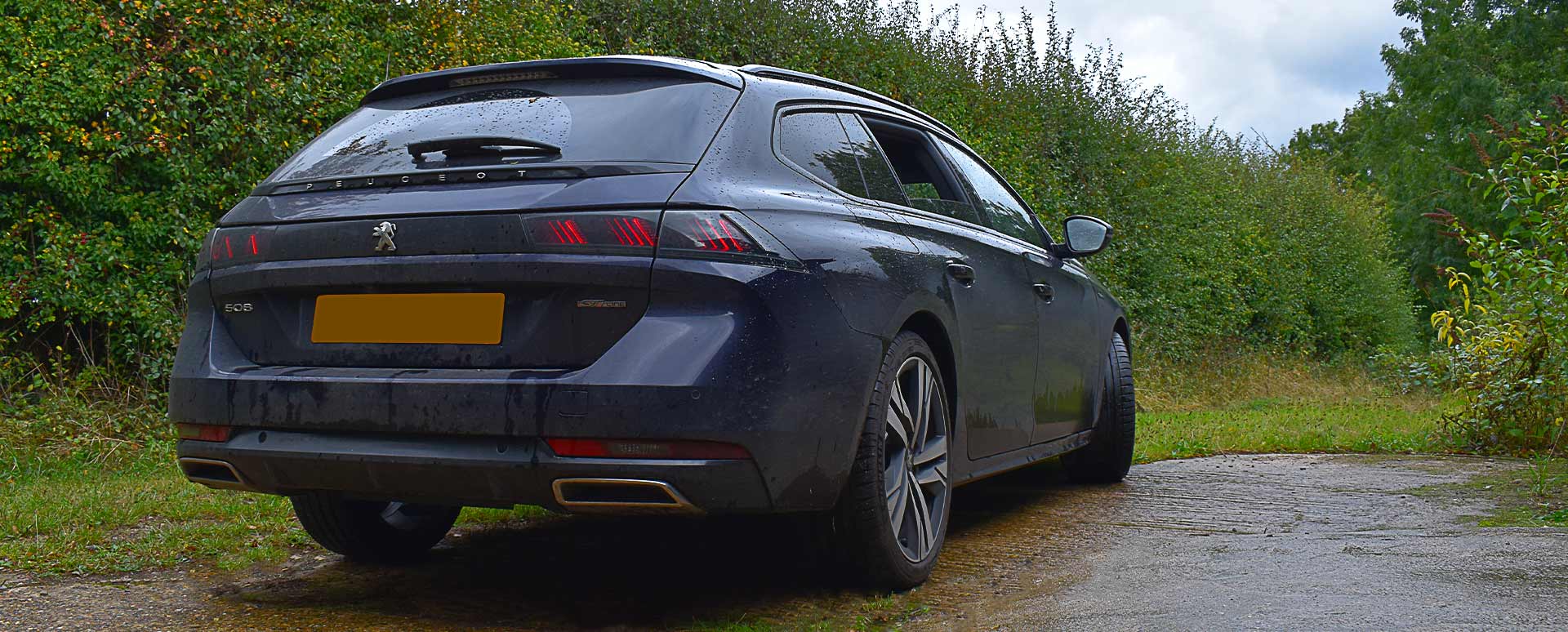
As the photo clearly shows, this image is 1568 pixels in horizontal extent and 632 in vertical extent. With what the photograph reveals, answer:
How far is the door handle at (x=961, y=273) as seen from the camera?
3.91 m

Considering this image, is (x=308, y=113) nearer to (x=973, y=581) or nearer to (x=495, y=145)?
(x=495, y=145)

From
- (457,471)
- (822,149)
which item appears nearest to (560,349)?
(457,471)

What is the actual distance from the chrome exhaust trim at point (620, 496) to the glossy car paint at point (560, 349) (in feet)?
0.08

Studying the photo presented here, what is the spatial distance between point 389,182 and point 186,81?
Result: 14.1 feet

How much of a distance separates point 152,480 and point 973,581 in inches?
153

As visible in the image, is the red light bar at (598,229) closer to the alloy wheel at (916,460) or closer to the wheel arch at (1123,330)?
the alloy wheel at (916,460)

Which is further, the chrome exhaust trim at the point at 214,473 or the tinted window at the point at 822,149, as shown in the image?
the tinted window at the point at 822,149

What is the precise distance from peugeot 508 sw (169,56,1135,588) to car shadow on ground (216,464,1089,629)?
202 mm

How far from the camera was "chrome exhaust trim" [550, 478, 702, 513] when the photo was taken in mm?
2848

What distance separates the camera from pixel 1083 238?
5.38 m

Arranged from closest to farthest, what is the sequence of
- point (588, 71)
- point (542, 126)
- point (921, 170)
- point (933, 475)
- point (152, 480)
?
1. point (542, 126)
2. point (588, 71)
3. point (933, 475)
4. point (921, 170)
5. point (152, 480)

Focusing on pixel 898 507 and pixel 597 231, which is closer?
pixel 597 231

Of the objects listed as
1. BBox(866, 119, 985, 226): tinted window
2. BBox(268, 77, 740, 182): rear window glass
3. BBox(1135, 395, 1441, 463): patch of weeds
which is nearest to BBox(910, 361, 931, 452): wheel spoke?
BBox(866, 119, 985, 226): tinted window

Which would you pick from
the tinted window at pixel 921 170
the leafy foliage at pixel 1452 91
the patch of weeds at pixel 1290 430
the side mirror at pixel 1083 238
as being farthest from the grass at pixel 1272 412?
the leafy foliage at pixel 1452 91
